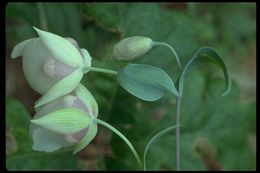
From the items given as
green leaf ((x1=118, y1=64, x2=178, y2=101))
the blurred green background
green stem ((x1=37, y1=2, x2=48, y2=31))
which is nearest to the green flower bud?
green leaf ((x1=118, y1=64, x2=178, y2=101))

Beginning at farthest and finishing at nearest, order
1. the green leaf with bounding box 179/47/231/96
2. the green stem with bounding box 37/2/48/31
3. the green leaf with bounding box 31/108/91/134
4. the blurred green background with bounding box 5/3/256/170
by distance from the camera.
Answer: the green stem with bounding box 37/2/48/31 < the blurred green background with bounding box 5/3/256/170 < the green leaf with bounding box 179/47/231/96 < the green leaf with bounding box 31/108/91/134

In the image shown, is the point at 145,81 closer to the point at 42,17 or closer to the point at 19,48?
the point at 19,48

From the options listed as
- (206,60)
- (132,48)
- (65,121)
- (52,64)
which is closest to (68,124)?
(65,121)

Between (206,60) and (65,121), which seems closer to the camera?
(65,121)

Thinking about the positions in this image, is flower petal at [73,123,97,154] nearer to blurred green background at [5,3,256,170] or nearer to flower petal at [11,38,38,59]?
flower petal at [11,38,38,59]

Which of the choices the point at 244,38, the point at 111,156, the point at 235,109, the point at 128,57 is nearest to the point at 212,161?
the point at 235,109

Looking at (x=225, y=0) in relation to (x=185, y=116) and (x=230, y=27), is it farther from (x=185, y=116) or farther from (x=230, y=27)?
(x=185, y=116)

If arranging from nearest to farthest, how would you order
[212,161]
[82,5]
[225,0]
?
1. [82,5]
2. [212,161]
3. [225,0]

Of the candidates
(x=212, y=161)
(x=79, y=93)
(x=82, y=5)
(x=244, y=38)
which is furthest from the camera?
(x=244, y=38)
